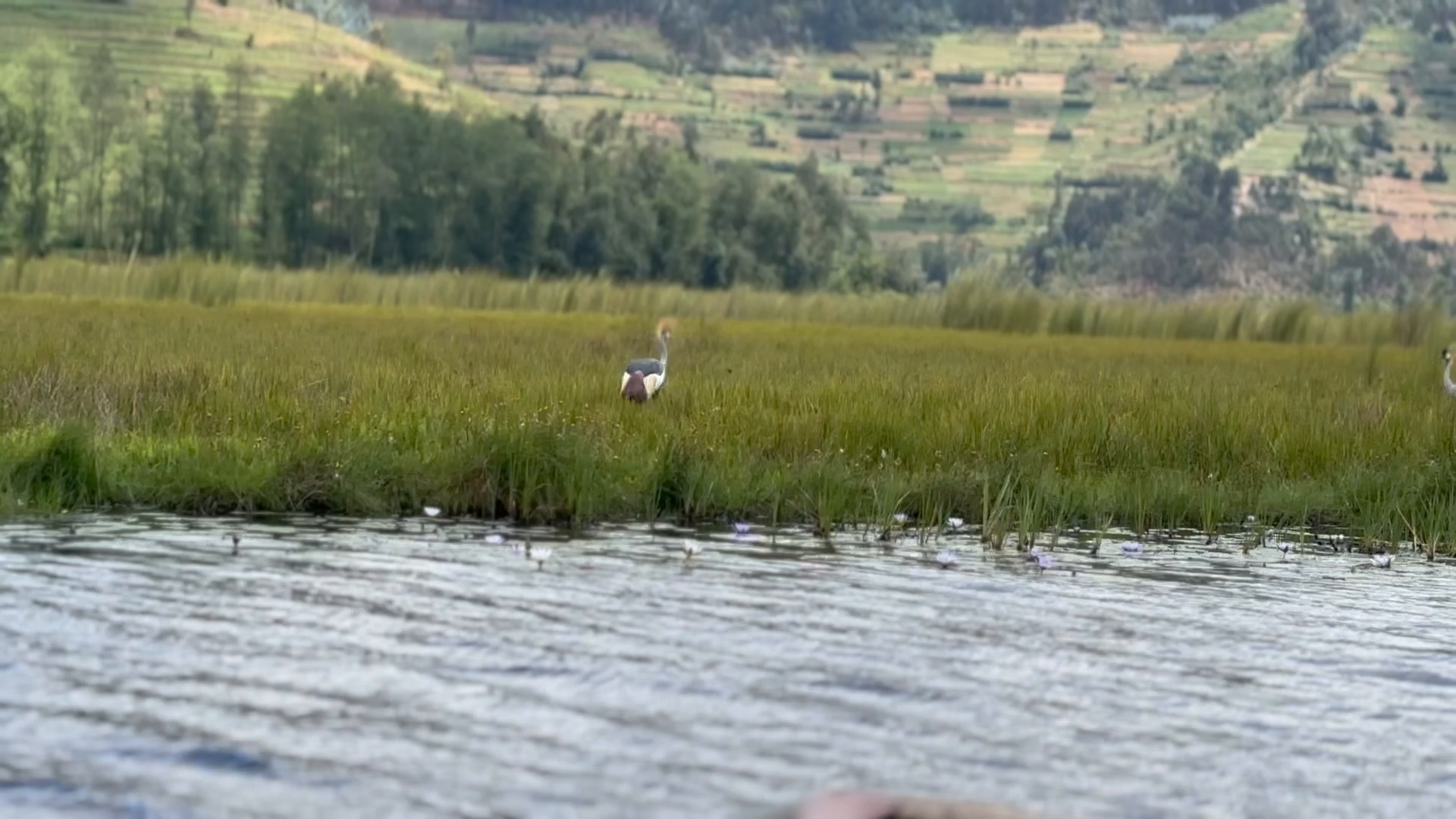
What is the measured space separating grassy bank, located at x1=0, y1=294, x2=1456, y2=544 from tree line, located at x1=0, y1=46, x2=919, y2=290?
2692 inches

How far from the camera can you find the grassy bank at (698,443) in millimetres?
12367

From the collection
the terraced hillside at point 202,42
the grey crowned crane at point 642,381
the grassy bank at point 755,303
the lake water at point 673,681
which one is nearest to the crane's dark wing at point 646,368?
the grey crowned crane at point 642,381

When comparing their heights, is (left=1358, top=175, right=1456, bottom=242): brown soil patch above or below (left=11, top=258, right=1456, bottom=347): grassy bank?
above

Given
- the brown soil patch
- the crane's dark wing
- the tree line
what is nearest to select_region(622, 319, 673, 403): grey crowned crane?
the crane's dark wing

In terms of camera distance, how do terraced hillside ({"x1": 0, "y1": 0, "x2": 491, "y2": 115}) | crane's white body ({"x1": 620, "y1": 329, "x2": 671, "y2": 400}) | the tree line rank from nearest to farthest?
1. crane's white body ({"x1": 620, "y1": 329, "x2": 671, "y2": 400})
2. the tree line
3. terraced hillside ({"x1": 0, "y1": 0, "x2": 491, "y2": 115})

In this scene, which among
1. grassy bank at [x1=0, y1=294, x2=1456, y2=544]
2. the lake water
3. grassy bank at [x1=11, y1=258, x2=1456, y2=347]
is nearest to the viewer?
the lake water

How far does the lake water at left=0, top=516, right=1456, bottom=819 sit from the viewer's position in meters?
6.55

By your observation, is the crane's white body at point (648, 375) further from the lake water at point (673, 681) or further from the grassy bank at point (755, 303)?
the grassy bank at point (755, 303)

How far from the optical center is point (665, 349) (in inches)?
746

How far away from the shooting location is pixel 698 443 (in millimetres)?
13961

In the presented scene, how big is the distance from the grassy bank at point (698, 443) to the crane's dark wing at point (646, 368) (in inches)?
11.8

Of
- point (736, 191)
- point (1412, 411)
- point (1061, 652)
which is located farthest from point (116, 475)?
point (736, 191)

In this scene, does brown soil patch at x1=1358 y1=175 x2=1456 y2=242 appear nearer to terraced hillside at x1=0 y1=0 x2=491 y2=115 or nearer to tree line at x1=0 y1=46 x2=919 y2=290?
terraced hillside at x1=0 y1=0 x2=491 y2=115

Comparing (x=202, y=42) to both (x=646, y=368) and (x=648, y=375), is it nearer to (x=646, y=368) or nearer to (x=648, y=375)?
(x=646, y=368)
